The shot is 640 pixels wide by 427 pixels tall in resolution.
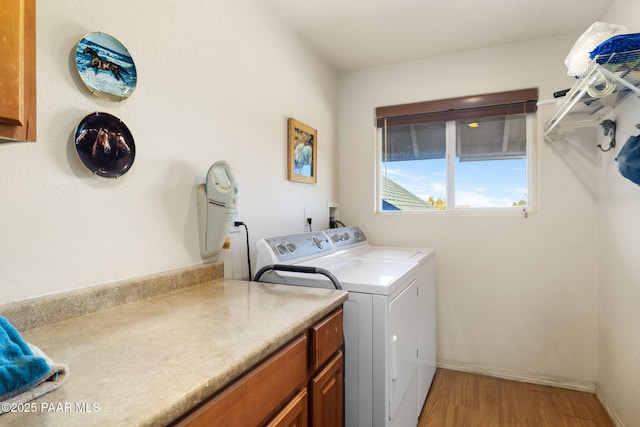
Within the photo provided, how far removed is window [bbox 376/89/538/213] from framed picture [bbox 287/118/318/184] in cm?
73

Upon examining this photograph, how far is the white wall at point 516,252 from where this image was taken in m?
2.32

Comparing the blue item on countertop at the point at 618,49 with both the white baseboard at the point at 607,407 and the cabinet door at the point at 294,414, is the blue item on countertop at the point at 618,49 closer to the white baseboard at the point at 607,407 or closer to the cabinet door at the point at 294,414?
the cabinet door at the point at 294,414

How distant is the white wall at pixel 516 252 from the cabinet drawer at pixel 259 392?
1960mm

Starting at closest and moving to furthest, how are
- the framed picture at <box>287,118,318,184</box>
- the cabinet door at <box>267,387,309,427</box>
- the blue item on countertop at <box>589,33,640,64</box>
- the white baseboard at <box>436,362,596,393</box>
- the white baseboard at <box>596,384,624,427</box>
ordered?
the cabinet door at <box>267,387,309,427</box> < the blue item on countertop at <box>589,33,640,64</box> < the white baseboard at <box>596,384,624,427</box> < the framed picture at <box>287,118,318,184</box> < the white baseboard at <box>436,362,596,393</box>

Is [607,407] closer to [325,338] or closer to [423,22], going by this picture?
[325,338]

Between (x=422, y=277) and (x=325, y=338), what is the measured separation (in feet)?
3.66

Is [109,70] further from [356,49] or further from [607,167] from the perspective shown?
[607,167]

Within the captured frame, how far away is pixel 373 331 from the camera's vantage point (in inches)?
52.2

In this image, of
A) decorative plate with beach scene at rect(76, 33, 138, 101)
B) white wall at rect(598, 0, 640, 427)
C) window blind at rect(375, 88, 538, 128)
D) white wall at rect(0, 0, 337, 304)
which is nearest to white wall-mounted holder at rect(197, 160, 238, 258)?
white wall at rect(0, 0, 337, 304)

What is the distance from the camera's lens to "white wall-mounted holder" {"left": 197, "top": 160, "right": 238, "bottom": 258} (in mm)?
1442

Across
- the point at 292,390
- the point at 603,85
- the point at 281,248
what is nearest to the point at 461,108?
the point at 603,85

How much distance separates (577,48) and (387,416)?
1.90 meters

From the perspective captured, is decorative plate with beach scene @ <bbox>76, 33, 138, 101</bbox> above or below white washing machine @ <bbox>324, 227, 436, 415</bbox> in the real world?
above

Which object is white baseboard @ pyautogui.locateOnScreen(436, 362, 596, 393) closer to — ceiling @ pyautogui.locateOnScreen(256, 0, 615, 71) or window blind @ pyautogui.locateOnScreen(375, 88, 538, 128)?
window blind @ pyautogui.locateOnScreen(375, 88, 538, 128)
